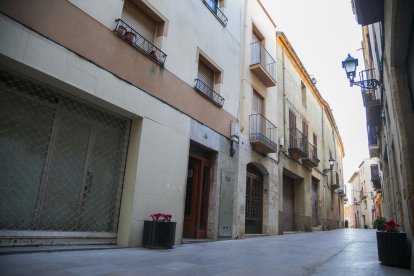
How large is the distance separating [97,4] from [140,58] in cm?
138

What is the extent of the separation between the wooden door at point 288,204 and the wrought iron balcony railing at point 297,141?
175cm

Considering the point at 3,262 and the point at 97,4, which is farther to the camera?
the point at 97,4

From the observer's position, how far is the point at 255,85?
40.2 feet

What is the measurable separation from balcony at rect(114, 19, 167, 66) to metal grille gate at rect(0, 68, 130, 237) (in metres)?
1.63

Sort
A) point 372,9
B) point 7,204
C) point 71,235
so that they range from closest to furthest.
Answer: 1. point 7,204
2. point 71,235
3. point 372,9

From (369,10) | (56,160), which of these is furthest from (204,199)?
(369,10)

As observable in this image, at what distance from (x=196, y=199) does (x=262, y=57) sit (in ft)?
23.9

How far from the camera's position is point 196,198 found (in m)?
8.71

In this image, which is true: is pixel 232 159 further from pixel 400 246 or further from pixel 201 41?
pixel 400 246

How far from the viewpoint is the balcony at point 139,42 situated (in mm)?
6362

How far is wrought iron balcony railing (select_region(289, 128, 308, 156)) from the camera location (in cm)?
1570

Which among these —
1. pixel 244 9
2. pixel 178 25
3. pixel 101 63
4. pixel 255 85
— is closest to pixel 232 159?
pixel 255 85

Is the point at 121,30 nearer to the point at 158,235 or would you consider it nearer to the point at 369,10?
the point at 158,235

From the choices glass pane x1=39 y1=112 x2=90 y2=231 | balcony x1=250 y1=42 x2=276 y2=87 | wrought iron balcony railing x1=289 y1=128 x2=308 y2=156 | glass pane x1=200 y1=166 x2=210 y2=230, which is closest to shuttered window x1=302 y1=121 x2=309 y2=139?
wrought iron balcony railing x1=289 y1=128 x2=308 y2=156
